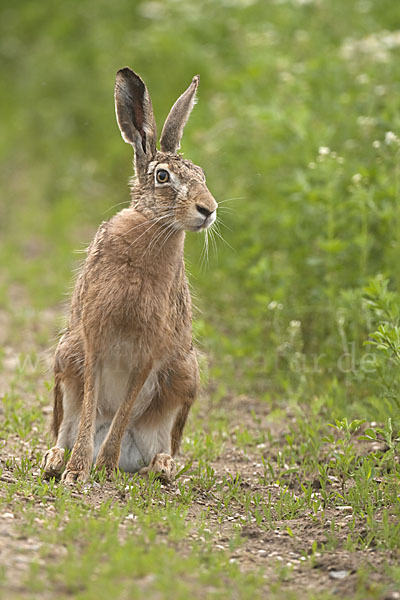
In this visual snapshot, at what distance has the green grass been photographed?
4.17 m

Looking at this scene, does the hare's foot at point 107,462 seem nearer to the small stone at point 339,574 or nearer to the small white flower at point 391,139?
the small stone at point 339,574

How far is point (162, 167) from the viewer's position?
16.7 ft

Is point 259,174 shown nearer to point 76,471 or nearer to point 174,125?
point 174,125

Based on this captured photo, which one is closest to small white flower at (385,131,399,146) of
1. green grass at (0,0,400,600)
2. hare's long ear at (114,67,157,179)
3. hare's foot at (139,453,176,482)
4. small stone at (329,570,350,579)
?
green grass at (0,0,400,600)

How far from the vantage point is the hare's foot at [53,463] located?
16.8 feet

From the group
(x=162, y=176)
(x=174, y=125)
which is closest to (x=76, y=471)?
(x=162, y=176)

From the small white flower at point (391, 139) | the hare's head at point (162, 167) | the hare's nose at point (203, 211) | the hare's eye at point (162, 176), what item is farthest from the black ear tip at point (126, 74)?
the small white flower at point (391, 139)

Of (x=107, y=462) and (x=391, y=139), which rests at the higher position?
(x=391, y=139)

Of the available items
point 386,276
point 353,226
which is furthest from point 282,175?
point 386,276

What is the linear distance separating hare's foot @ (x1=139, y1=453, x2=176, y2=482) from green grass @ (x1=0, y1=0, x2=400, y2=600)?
0.14 meters

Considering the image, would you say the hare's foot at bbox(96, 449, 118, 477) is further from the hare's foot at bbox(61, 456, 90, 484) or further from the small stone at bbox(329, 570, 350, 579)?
the small stone at bbox(329, 570, 350, 579)

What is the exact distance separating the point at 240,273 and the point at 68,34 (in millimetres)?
8362

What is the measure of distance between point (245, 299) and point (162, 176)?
3.42 metres

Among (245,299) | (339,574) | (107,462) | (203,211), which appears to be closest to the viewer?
(339,574)
